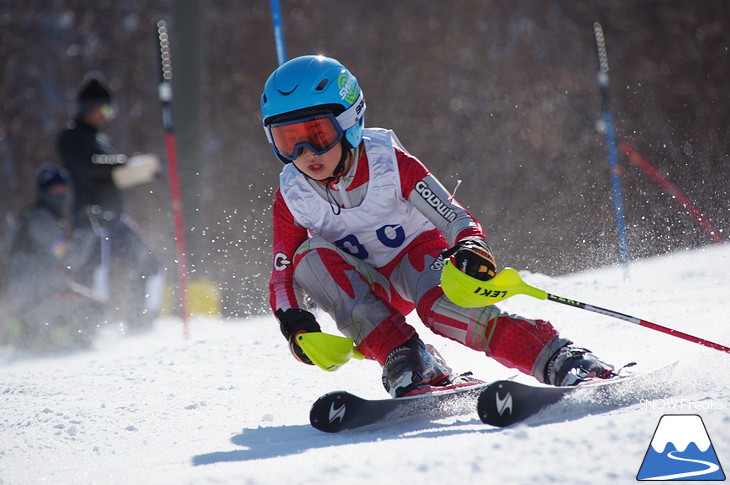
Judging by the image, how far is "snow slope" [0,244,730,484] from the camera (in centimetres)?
216

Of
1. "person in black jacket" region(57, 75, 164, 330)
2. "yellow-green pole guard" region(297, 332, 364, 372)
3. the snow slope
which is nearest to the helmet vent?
"yellow-green pole guard" region(297, 332, 364, 372)

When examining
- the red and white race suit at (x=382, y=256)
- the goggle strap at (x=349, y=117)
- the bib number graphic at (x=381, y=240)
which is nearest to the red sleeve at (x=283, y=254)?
the red and white race suit at (x=382, y=256)

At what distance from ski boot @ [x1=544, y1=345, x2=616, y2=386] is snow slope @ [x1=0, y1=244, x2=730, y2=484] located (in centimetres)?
17

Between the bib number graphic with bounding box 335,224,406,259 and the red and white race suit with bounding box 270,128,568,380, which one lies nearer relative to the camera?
the red and white race suit with bounding box 270,128,568,380

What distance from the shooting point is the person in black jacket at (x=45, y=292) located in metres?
7.32

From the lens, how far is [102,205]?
8.09 m

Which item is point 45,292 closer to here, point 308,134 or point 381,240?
point 381,240

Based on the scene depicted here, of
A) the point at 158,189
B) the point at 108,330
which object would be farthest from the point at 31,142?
the point at 108,330

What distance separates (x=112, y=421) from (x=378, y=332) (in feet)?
4.08

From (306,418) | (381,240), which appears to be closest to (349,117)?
(381,240)

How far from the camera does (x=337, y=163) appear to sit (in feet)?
11.0

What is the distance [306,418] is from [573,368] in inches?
45.4

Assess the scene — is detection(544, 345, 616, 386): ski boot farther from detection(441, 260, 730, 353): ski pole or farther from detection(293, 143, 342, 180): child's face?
detection(293, 143, 342, 180): child's face

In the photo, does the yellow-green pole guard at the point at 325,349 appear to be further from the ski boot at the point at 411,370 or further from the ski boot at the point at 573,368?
the ski boot at the point at 573,368
